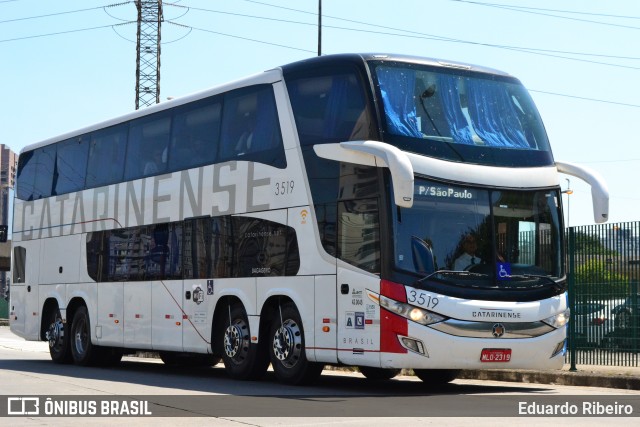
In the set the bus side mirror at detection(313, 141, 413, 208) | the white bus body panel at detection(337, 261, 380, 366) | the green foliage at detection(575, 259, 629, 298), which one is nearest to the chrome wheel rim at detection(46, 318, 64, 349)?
the white bus body panel at detection(337, 261, 380, 366)

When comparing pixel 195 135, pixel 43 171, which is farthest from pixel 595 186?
pixel 43 171

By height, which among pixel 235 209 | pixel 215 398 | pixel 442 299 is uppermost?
pixel 235 209

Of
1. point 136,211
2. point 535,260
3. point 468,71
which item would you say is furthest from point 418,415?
point 136,211

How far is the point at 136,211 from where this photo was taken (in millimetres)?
21719

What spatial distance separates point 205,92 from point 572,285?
22.1ft

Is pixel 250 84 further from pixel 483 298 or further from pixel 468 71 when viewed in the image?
pixel 483 298

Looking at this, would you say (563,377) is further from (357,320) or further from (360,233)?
(360,233)

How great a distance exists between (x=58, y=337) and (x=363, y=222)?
11151 mm

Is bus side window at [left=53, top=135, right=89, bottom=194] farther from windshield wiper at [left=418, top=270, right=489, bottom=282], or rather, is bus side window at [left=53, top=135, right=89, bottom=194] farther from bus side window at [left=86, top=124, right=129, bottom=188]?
windshield wiper at [left=418, top=270, right=489, bottom=282]

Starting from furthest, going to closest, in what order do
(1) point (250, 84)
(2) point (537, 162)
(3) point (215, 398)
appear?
1. (1) point (250, 84)
2. (2) point (537, 162)
3. (3) point (215, 398)

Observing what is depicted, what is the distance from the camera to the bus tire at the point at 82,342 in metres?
23.8

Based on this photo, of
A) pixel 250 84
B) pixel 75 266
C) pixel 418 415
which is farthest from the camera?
pixel 75 266

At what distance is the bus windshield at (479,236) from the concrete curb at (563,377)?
82.2 inches

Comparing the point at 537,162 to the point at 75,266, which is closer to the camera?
the point at 537,162
